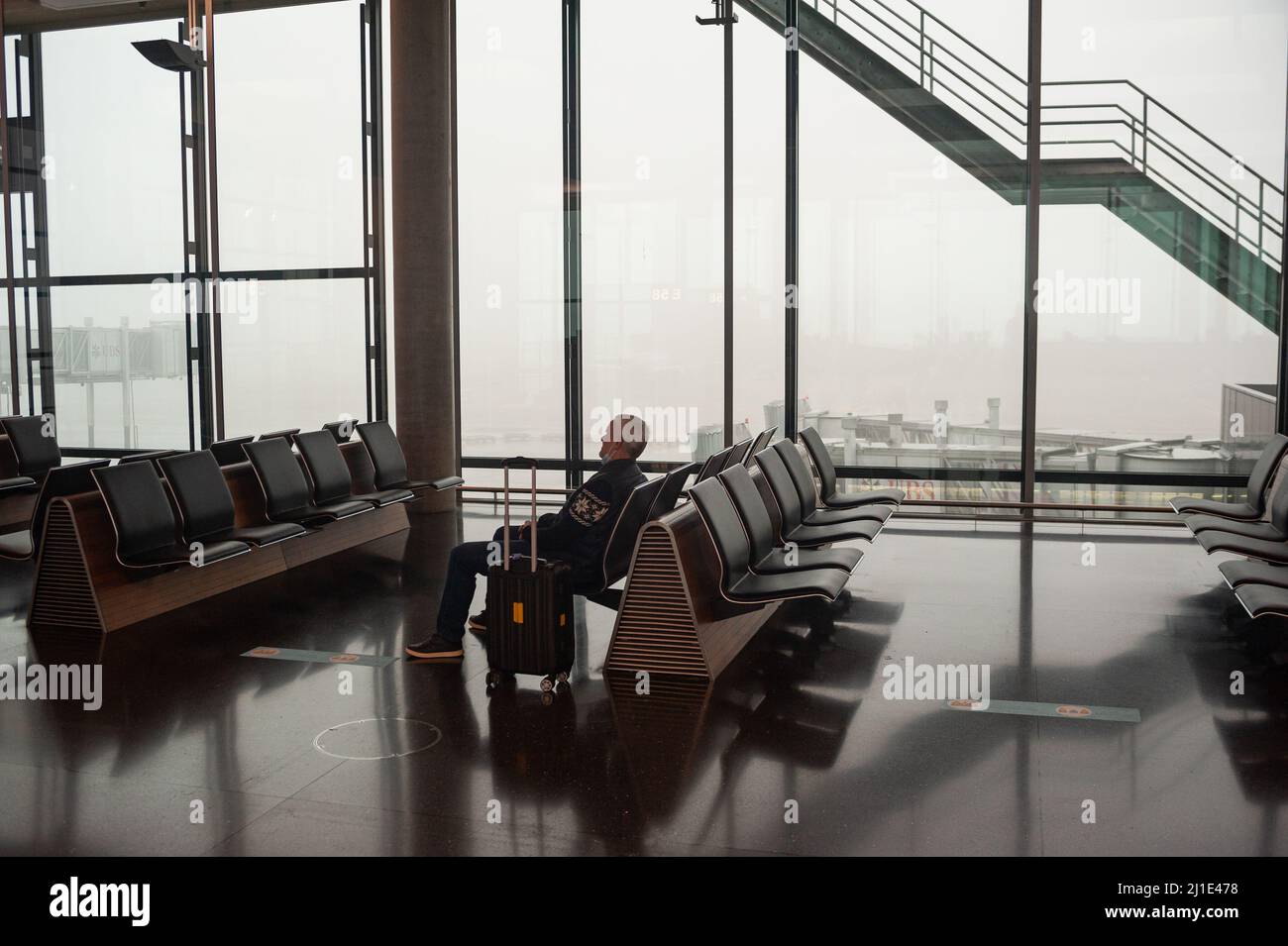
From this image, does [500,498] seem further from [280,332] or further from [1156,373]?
[1156,373]

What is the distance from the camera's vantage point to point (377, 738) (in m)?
4.16

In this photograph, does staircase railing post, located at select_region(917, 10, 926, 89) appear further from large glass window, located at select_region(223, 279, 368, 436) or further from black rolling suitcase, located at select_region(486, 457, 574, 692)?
black rolling suitcase, located at select_region(486, 457, 574, 692)

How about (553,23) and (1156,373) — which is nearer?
(1156,373)

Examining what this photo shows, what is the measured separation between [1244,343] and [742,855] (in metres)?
7.28

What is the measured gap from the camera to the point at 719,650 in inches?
197

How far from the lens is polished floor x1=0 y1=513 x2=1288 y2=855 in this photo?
10.9ft

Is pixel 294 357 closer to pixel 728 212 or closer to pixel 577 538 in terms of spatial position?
pixel 728 212

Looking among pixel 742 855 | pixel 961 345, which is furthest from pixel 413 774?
pixel 961 345

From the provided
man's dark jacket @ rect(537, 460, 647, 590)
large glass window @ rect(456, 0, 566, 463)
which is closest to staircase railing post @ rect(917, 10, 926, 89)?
large glass window @ rect(456, 0, 566, 463)

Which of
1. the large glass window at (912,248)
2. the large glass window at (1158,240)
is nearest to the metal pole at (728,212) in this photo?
the large glass window at (912,248)

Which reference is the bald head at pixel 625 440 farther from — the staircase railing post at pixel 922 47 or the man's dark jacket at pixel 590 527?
the staircase railing post at pixel 922 47

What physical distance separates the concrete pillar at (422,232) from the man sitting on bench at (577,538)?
4597 mm

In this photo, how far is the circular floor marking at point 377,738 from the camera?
13.1ft
